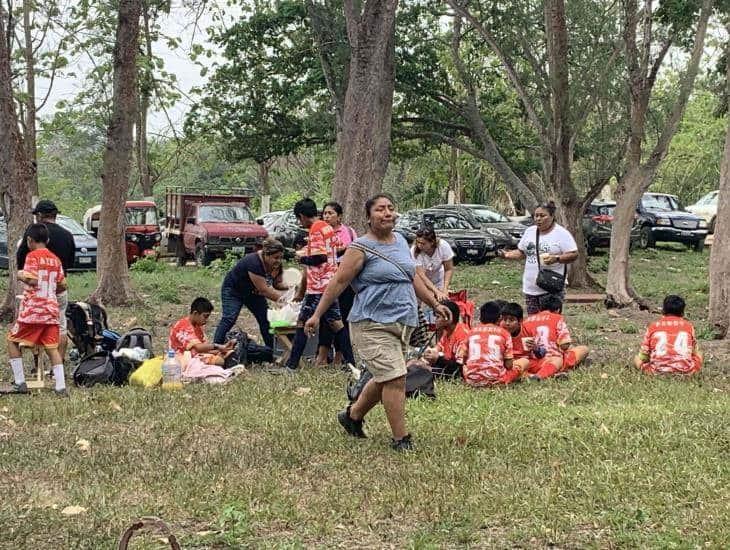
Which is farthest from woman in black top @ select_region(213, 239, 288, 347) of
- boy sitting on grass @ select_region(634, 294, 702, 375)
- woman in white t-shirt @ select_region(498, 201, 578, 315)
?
boy sitting on grass @ select_region(634, 294, 702, 375)

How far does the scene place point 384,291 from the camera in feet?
21.2

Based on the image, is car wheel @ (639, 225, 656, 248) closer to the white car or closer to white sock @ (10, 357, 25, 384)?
the white car

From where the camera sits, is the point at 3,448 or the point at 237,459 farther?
the point at 3,448

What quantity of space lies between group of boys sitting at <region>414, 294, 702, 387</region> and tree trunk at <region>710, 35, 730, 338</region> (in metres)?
3.16

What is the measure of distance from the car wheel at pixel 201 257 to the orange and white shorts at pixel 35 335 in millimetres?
16604

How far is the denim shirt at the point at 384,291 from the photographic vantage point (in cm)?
646

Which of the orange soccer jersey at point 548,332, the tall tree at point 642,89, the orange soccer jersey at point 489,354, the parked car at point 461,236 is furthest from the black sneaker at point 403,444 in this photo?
the parked car at point 461,236

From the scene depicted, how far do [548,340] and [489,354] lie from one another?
948 mm

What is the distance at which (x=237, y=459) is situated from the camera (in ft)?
20.7

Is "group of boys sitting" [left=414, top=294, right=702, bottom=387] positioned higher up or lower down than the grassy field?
higher up

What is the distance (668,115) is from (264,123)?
38.8ft

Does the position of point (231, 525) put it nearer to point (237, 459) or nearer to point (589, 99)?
point (237, 459)

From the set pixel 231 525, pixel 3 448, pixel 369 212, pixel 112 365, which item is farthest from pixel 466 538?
pixel 112 365

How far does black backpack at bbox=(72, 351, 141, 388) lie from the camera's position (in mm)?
9367
